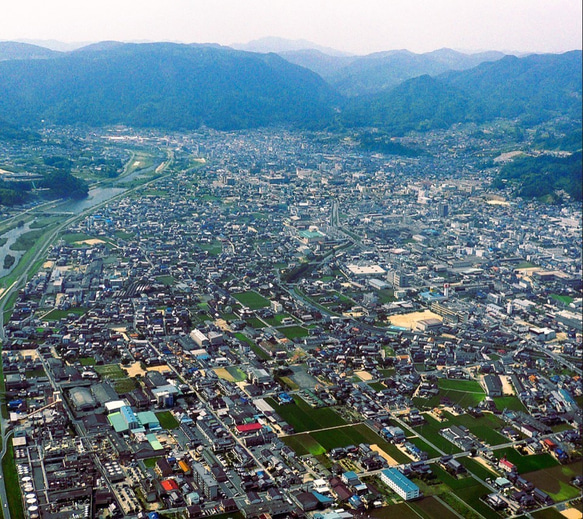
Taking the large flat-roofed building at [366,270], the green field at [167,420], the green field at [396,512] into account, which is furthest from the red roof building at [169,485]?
the large flat-roofed building at [366,270]

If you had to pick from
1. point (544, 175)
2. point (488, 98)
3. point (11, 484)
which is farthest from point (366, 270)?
point (488, 98)

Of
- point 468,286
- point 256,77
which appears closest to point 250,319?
point 468,286

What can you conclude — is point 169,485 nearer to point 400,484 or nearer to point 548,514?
point 400,484

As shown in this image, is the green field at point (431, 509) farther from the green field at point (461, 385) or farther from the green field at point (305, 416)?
the green field at point (461, 385)

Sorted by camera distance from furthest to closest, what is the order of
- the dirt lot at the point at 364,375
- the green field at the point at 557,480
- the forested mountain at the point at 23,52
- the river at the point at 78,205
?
1. the forested mountain at the point at 23,52
2. the river at the point at 78,205
3. the dirt lot at the point at 364,375
4. the green field at the point at 557,480

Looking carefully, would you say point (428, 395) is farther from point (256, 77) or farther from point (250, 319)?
point (256, 77)

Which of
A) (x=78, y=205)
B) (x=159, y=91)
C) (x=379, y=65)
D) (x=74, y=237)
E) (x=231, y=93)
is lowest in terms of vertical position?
(x=78, y=205)

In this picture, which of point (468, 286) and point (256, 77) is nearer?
point (468, 286)
